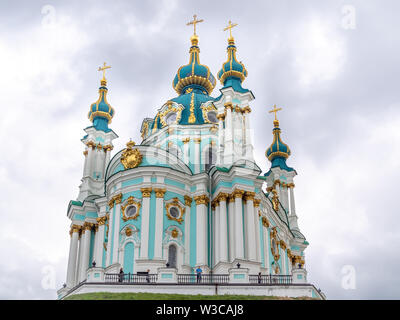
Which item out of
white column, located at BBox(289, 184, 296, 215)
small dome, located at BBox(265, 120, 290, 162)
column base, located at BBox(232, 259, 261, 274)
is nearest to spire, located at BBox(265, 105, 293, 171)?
small dome, located at BBox(265, 120, 290, 162)

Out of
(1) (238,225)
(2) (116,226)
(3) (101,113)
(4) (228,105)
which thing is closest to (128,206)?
(2) (116,226)

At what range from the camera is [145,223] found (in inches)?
1134

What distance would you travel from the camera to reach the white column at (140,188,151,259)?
28.1 meters

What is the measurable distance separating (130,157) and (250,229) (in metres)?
7.45

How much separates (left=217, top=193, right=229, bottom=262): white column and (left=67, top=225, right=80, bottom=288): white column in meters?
9.85

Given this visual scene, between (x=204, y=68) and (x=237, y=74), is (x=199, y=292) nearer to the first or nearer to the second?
(x=237, y=74)

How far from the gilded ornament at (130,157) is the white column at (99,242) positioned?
4114 millimetres

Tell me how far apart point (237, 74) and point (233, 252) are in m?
11.2

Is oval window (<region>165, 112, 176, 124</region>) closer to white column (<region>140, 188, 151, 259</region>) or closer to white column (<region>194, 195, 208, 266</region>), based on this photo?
white column (<region>194, 195, 208, 266</region>)

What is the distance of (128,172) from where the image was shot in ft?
99.5

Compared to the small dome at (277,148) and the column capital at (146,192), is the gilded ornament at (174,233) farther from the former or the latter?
the small dome at (277,148)

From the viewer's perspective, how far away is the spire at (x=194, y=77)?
40219mm
